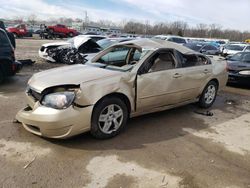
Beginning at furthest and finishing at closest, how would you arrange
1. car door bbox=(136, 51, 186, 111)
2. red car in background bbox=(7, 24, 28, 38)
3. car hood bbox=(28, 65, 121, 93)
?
red car in background bbox=(7, 24, 28, 38) → car door bbox=(136, 51, 186, 111) → car hood bbox=(28, 65, 121, 93)

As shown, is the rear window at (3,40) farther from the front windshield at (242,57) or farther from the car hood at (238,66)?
the front windshield at (242,57)

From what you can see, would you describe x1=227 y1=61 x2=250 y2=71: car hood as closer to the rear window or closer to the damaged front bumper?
the rear window

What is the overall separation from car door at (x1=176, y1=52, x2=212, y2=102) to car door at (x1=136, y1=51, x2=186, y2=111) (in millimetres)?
181

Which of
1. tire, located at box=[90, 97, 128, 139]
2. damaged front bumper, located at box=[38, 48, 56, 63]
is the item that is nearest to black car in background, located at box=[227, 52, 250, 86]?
tire, located at box=[90, 97, 128, 139]

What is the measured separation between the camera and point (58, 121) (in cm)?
376

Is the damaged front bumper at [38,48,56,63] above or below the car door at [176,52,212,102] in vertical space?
below

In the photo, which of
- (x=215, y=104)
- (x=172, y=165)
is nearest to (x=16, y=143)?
(x=172, y=165)

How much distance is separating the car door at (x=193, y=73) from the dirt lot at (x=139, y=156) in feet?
2.01

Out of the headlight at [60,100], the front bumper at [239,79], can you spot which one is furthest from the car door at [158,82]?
the front bumper at [239,79]

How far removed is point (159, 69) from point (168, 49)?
0.58 meters

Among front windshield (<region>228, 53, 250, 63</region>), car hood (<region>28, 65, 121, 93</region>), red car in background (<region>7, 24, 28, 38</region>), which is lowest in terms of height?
A: red car in background (<region>7, 24, 28, 38</region>)

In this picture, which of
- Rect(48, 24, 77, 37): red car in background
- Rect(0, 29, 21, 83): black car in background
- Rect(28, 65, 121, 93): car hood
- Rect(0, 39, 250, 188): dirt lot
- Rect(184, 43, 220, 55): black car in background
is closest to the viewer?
Rect(0, 39, 250, 188): dirt lot

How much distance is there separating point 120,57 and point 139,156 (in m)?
2.37

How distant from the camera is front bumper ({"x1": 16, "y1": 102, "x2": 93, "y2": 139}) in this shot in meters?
3.77
